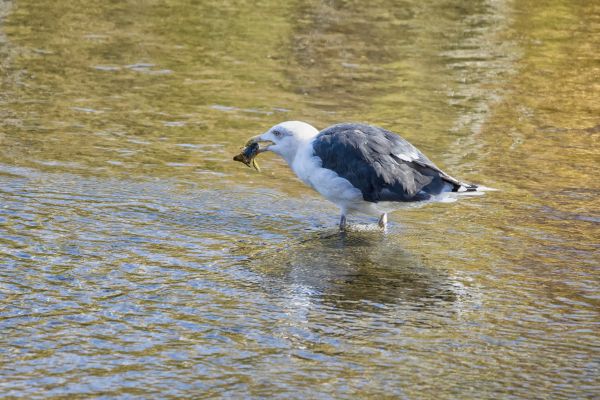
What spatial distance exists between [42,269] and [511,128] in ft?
22.3

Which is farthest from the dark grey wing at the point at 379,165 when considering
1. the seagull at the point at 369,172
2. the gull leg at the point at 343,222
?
the gull leg at the point at 343,222

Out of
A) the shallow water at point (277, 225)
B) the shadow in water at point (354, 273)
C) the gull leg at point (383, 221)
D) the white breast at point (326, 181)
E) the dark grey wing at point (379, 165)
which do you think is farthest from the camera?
the gull leg at point (383, 221)

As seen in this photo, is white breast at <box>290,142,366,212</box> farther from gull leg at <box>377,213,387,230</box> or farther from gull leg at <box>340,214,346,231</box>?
gull leg at <box>377,213,387,230</box>

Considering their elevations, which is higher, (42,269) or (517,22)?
(517,22)

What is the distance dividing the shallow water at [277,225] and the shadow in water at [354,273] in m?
0.03

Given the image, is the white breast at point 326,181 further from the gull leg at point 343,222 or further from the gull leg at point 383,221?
the gull leg at point 383,221

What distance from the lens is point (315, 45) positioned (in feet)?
57.0

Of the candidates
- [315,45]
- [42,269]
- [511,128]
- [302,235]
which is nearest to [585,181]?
[511,128]

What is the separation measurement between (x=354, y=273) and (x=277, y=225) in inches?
51.6

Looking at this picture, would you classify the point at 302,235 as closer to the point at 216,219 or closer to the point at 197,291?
the point at 216,219

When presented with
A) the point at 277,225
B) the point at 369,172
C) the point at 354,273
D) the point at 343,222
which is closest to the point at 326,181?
the point at 369,172

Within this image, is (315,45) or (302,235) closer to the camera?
(302,235)

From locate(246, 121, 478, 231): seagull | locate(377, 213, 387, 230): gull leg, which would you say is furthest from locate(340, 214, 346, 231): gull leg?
locate(377, 213, 387, 230): gull leg

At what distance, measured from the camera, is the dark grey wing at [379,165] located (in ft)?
29.6
